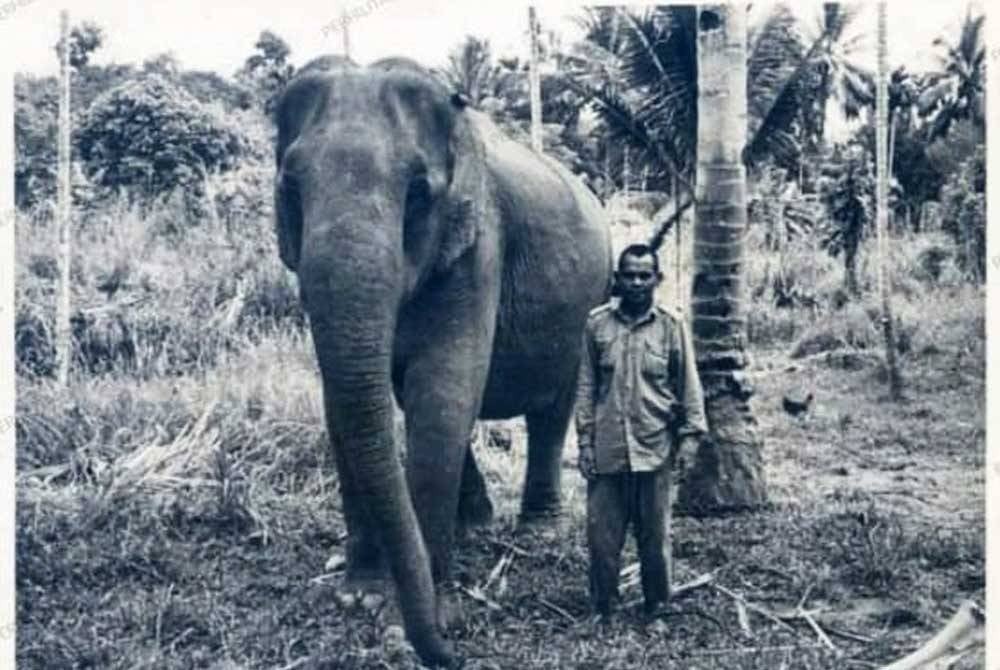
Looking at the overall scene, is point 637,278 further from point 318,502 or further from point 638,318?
point 318,502

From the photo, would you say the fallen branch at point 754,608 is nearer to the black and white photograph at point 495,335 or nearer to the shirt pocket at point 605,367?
the black and white photograph at point 495,335

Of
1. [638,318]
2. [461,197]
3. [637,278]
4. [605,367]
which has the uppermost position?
[461,197]

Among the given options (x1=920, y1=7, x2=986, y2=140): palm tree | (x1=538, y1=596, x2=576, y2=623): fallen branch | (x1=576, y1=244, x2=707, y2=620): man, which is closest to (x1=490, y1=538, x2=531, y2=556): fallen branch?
(x1=538, y1=596, x2=576, y2=623): fallen branch

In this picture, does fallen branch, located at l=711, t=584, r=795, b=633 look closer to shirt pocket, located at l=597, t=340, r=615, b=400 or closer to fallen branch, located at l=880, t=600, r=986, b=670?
fallen branch, located at l=880, t=600, r=986, b=670

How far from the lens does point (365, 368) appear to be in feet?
11.1

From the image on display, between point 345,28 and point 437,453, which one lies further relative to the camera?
point 345,28

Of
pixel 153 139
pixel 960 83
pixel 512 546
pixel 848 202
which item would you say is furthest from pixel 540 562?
pixel 153 139

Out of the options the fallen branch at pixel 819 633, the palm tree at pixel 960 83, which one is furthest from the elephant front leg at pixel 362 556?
the palm tree at pixel 960 83

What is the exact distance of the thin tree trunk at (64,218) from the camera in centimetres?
436

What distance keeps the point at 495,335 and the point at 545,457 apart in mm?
882

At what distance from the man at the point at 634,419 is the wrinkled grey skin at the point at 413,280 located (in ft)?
1.20

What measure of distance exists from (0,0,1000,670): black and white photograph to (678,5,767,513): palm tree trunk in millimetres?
13
